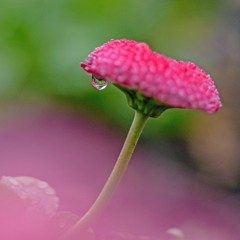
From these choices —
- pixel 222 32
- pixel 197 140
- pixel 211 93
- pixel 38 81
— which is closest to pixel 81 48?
pixel 38 81

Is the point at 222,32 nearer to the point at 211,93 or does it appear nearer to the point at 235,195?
the point at 235,195

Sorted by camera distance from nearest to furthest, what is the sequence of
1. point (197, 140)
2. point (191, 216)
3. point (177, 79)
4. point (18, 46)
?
point (177, 79) < point (191, 216) < point (18, 46) < point (197, 140)

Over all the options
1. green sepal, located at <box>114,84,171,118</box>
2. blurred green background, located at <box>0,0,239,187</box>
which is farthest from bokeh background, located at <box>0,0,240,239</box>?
green sepal, located at <box>114,84,171,118</box>

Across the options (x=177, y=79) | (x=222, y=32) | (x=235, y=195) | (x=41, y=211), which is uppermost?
(x=222, y=32)

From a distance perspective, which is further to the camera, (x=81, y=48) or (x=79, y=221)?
(x=81, y=48)

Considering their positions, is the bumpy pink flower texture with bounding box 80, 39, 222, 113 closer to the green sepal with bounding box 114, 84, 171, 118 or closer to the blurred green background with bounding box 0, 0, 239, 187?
the green sepal with bounding box 114, 84, 171, 118

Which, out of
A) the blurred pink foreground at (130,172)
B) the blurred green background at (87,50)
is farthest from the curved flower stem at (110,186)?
the blurred green background at (87,50)
